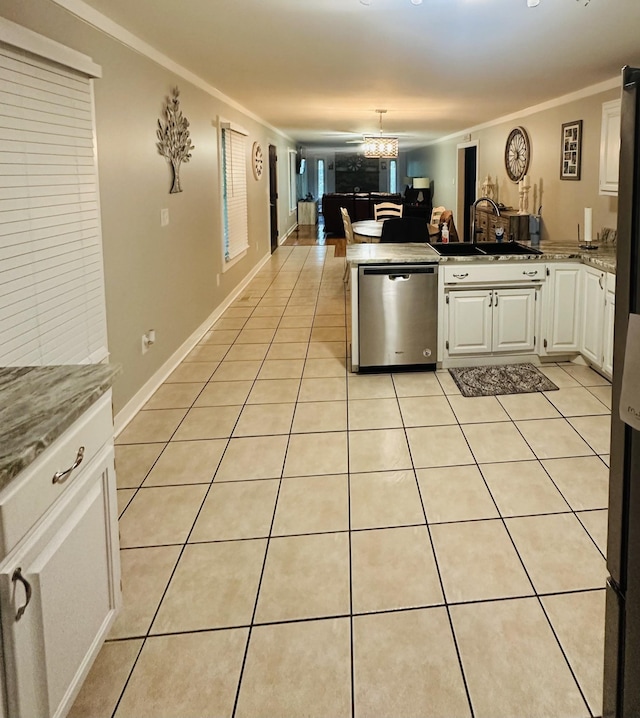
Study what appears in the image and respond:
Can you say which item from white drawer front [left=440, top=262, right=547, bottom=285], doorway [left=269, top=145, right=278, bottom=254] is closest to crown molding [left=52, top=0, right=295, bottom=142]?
white drawer front [left=440, top=262, right=547, bottom=285]

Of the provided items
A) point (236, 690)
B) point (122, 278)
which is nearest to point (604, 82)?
point (122, 278)

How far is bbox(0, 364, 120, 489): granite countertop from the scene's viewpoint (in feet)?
4.06

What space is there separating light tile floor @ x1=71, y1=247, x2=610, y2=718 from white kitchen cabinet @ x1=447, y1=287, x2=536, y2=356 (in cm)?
49

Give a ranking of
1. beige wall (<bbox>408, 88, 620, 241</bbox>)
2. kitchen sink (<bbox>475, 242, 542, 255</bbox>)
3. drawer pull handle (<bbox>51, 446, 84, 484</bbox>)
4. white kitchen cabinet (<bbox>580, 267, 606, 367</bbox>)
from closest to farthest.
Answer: drawer pull handle (<bbox>51, 446, 84, 484</bbox>)
white kitchen cabinet (<bbox>580, 267, 606, 367</bbox>)
kitchen sink (<bbox>475, 242, 542, 255</bbox>)
beige wall (<bbox>408, 88, 620, 241</bbox>)

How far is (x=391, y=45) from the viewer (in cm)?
380

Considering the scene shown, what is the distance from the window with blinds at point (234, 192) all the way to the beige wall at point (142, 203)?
0.56m

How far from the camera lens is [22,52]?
234 centimetres

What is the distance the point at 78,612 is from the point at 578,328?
12.8ft

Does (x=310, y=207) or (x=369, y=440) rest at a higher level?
(x=310, y=207)

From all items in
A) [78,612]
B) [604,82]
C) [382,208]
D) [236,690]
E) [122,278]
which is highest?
[604,82]

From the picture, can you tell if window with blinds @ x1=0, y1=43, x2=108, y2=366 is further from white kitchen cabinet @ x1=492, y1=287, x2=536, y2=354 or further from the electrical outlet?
white kitchen cabinet @ x1=492, y1=287, x2=536, y2=354

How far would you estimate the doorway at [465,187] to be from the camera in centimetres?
1078

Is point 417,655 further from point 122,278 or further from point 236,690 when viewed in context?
point 122,278

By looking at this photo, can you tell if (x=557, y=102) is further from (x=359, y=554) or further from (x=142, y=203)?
(x=359, y=554)
